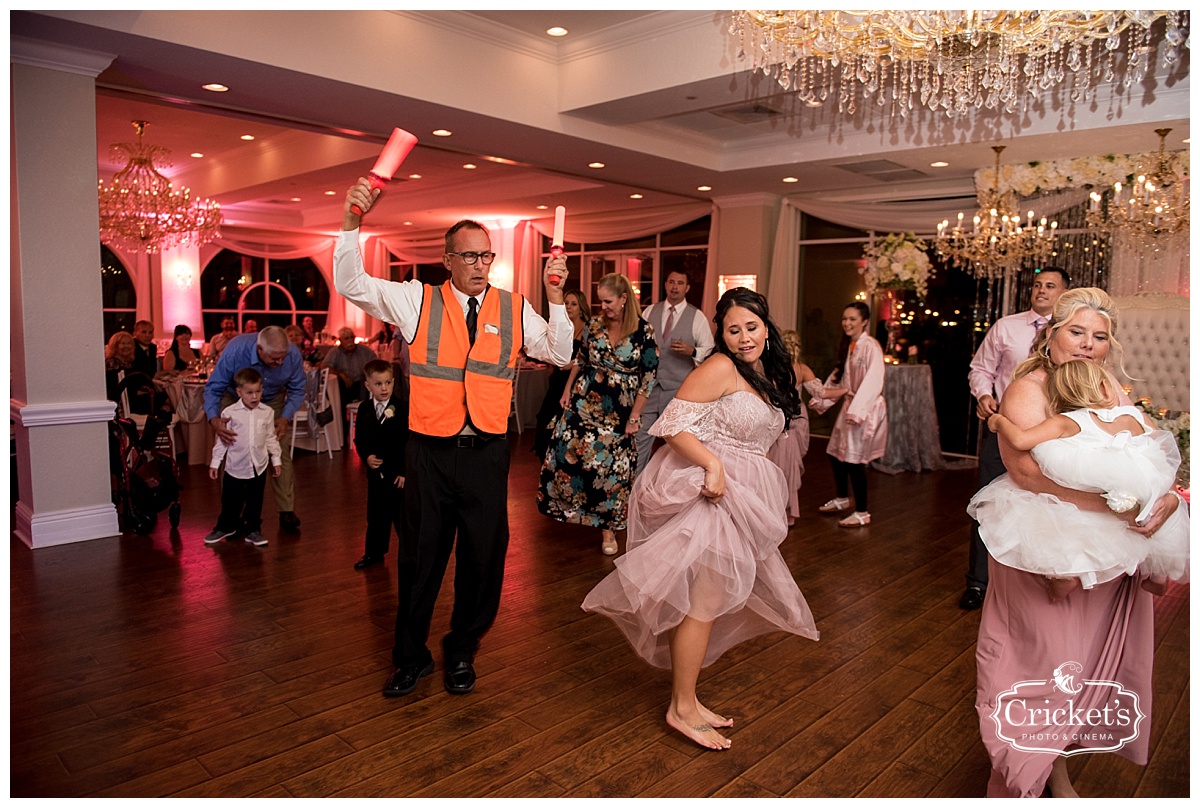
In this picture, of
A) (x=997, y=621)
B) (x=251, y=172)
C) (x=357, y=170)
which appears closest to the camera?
(x=997, y=621)

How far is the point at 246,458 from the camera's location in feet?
16.5

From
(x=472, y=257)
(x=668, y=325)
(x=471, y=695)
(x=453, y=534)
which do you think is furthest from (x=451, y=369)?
(x=668, y=325)

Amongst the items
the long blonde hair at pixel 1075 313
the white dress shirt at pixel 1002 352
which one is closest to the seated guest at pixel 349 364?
the white dress shirt at pixel 1002 352

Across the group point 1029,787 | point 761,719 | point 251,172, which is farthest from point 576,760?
point 251,172

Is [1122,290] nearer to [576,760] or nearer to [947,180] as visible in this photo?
[947,180]

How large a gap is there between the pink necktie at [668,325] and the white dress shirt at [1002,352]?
2206 millimetres

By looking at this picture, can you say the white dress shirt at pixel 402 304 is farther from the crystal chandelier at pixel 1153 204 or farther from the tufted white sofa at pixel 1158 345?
the tufted white sofa at pixel 1158 345

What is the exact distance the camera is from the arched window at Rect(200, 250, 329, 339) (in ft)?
53.4

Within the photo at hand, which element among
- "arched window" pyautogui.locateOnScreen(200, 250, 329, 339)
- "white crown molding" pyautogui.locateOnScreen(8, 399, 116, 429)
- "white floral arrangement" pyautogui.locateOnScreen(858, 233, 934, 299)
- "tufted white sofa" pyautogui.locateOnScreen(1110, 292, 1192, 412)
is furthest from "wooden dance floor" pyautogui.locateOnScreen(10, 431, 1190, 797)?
"arched window" pyautogui.locateOnScreen(200, 250, 329, 339)

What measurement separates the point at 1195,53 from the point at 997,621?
159 cm

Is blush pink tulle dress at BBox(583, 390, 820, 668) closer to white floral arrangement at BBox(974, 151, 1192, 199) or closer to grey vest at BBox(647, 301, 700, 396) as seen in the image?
grey vest at BBox(647, 301, 700, 396)

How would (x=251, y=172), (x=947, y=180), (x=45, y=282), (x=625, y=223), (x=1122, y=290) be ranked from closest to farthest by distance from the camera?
(x=45, y=282), (x=1122, y=290), (x=947, y=180), (x=251, y=172), (x=625, y=223)

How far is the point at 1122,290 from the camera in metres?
7.92

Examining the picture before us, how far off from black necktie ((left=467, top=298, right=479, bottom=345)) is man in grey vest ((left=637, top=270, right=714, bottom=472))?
2623mm
